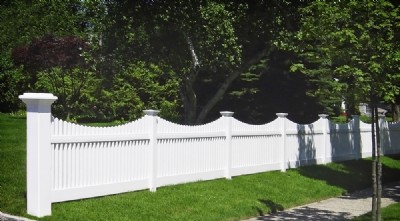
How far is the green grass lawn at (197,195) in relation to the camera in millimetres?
8102

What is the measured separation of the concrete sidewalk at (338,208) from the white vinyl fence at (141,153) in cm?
178

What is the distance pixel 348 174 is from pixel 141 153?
7.63m

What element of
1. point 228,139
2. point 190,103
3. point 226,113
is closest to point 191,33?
point 190,103

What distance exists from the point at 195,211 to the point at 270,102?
58.2 feet

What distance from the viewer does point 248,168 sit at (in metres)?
12.7

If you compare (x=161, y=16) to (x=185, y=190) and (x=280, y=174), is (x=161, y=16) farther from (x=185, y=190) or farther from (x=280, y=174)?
(x=185, y=190)

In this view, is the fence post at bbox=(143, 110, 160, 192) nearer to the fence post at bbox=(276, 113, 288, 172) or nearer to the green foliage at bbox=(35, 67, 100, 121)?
the fence post at bbox=(276, 113, 288, 172)

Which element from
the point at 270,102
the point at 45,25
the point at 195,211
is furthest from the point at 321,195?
the point at 45,25

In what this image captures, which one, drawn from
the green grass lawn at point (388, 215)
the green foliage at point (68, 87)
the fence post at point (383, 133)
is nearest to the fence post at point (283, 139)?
the green grass lawn at point (388, 215)

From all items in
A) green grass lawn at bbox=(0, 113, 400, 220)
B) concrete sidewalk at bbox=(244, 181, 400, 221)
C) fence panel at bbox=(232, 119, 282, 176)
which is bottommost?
concrete sidewalk at bbox=(244, 181, 400, 221)

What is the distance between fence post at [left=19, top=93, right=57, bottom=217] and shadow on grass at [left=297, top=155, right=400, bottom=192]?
25.6 ft

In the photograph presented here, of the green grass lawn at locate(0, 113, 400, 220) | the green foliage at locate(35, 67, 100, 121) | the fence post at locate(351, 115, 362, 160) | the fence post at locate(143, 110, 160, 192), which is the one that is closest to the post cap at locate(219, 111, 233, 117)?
the green grass lawn at locate(0, 113, 400, 220)

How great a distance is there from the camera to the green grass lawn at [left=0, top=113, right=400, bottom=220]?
810cm

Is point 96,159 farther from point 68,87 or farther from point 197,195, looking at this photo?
point 68,87
